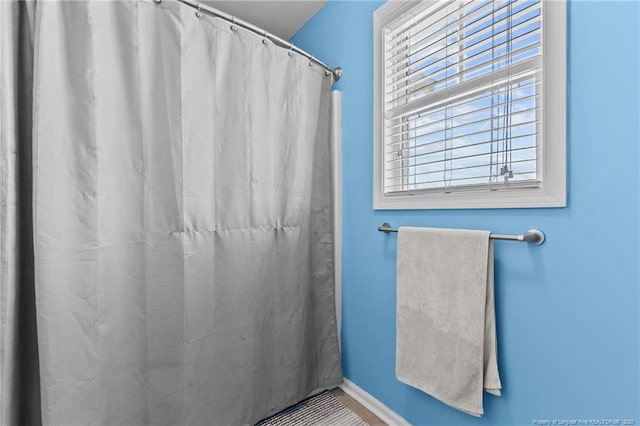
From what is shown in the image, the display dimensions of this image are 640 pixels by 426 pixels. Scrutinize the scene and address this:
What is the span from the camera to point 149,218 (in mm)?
1062

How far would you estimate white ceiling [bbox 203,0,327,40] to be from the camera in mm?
1770

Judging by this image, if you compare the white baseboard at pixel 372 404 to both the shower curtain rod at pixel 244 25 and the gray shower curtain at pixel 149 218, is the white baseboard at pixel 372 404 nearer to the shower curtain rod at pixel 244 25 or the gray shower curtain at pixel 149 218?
the gray shower curtain at pixel 149 218

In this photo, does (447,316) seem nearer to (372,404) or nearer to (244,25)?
(372,404)

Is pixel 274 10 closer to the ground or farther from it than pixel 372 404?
farther from it

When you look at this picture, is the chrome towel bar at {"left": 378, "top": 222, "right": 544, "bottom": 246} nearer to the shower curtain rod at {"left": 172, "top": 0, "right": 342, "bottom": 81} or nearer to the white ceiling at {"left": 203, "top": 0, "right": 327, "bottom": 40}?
the shower curtain rod at {"left": 172, "top": 0, "right": 342, "bottom": 81}

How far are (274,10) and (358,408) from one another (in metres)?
2.35

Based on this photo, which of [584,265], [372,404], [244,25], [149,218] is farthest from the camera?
[372,404]

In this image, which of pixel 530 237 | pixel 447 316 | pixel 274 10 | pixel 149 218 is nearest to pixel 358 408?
pixel 447 316

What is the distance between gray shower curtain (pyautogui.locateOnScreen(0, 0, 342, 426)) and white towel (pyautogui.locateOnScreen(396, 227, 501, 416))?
1.82 feet

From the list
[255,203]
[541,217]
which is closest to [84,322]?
[255,203]

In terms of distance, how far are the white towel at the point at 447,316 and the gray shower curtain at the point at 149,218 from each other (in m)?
0.56

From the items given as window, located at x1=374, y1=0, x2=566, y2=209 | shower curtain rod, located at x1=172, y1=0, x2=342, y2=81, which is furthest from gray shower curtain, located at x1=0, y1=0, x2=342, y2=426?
window, located at x1=374, y1=0, x2=566, y2=209

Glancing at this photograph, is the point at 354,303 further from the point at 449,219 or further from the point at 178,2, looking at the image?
the point at 178,2

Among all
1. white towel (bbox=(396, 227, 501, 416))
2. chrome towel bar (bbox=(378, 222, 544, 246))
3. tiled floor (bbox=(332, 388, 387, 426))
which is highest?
chrome towel bar (bbox=(378, 222, 544, 246))
